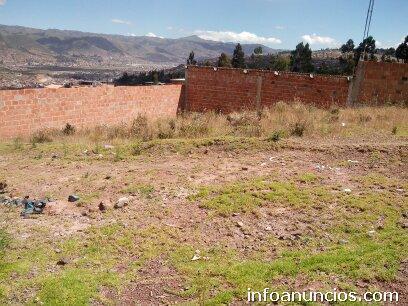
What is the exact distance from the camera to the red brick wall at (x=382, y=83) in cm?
1325

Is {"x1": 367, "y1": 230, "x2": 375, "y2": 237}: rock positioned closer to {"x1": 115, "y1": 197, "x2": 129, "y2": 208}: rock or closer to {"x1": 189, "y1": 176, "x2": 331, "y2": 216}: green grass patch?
{"x1": 189, "y1": 176, "x2": 331, "y2": 216}: green grass patch

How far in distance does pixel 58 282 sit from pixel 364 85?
41.9ft

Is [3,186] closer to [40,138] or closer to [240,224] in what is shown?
[240,224]

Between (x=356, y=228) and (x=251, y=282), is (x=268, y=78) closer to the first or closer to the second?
(x=356, y=228)

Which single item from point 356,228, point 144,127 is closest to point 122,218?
point 356,228

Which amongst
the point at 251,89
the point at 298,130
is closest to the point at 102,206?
the point at 298,130

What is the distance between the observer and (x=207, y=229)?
447cm

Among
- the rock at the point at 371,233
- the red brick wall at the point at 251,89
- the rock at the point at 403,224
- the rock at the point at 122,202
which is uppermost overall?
the red brick wall at the point at 251,89

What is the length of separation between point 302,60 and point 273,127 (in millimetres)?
38400

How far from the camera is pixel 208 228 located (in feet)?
14.8

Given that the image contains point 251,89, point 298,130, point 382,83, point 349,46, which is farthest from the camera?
point 349,46

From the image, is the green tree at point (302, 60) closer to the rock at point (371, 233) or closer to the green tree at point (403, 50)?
the green tree at point (403, 50)

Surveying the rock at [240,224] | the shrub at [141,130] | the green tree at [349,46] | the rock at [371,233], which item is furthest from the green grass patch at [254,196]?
the green tree at [349,46]

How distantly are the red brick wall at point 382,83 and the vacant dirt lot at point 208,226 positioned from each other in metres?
6.69
